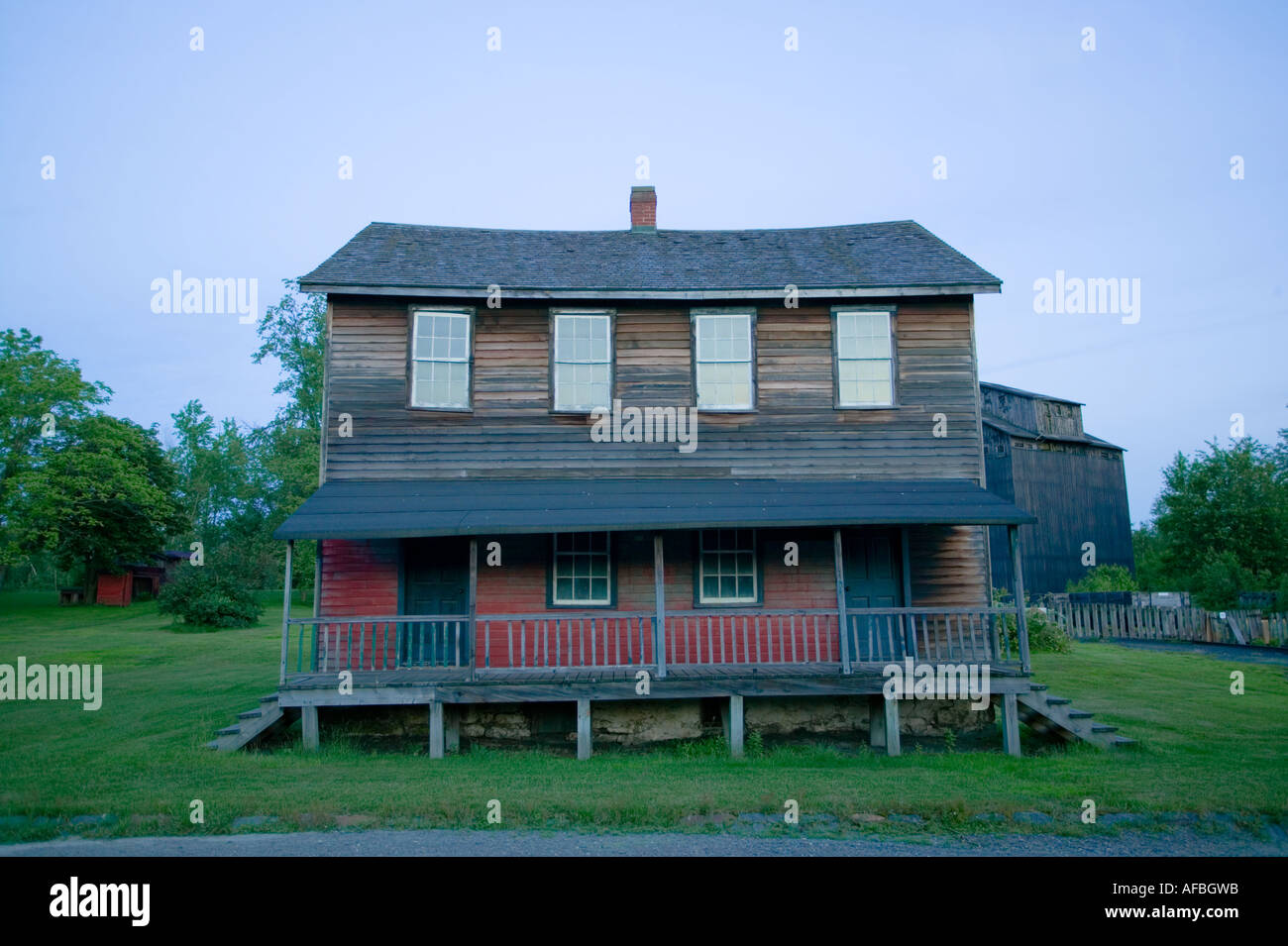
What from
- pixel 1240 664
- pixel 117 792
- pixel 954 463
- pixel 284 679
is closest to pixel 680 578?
pixel 954 463

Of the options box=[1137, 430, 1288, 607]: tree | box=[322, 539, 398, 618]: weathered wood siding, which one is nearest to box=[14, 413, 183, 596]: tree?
box=[322, 539, 398, 618]: weathered wood siding

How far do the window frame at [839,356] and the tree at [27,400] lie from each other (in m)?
38.0

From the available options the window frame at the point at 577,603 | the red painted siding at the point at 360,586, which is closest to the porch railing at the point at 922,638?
the window frame at the point at 577,603

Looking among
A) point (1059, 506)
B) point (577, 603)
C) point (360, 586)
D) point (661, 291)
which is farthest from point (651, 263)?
point (1059, 506)

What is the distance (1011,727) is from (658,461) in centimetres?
639

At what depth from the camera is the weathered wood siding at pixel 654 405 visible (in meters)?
13.1

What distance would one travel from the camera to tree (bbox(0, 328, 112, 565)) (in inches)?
1475

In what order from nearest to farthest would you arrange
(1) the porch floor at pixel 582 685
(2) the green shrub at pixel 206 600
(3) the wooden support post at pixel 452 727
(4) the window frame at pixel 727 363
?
1. (1) the porch floor at pixel 582 685
2. (3) the wooden support post at pixel 452 727
3. (4) the window frame at pixel 727 363
4. (2) the green shrub at pixel 206 600

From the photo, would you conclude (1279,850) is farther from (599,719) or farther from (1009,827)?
(599,719)

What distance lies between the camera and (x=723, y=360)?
537 inches

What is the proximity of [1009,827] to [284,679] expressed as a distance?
9.01m

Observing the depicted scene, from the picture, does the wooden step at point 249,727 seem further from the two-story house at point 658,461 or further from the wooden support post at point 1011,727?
the wooden support post at point 1011,727

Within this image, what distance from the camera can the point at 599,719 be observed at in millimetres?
11891

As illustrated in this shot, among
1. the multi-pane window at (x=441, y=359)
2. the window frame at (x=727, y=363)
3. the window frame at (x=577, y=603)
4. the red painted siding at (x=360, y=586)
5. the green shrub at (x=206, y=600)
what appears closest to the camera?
the red painted siding at (x=360, y=586)
